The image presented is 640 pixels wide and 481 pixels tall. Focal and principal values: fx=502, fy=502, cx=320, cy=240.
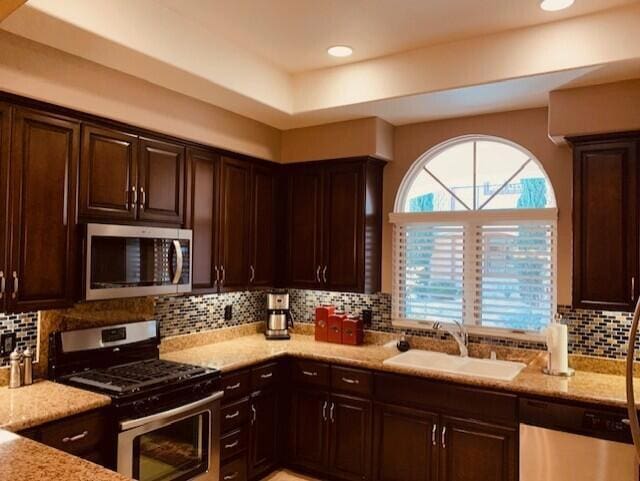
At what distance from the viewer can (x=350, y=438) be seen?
3402 millimetres

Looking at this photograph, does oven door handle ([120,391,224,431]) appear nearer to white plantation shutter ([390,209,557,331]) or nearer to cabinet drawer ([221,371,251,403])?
cabinet drawer ([221,371,251,403])

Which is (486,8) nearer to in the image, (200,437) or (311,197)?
(311,197)

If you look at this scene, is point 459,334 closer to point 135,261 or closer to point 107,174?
point 135,261

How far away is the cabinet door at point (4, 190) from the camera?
2.37m

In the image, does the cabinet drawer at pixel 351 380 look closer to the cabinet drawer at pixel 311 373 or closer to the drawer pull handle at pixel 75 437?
the cabinet drawer at pixel 311 373

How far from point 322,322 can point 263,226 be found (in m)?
0.90

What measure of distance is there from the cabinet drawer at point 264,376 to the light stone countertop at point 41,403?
3.72ft

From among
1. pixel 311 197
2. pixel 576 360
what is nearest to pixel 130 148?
pixel 311 197

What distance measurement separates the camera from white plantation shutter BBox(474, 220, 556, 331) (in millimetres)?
3387

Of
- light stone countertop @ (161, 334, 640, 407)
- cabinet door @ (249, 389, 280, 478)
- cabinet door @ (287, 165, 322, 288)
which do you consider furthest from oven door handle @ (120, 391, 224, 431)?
cabinet door @ (287, 165, 322, 288)

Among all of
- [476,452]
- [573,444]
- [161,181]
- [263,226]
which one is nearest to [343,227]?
[263,226]

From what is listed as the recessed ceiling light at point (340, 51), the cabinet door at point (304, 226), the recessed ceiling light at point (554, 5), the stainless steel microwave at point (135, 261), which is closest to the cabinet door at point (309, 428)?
the cabinet door at point (304, 226)

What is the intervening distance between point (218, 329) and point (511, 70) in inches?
108

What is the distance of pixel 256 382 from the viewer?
3.37 metres
